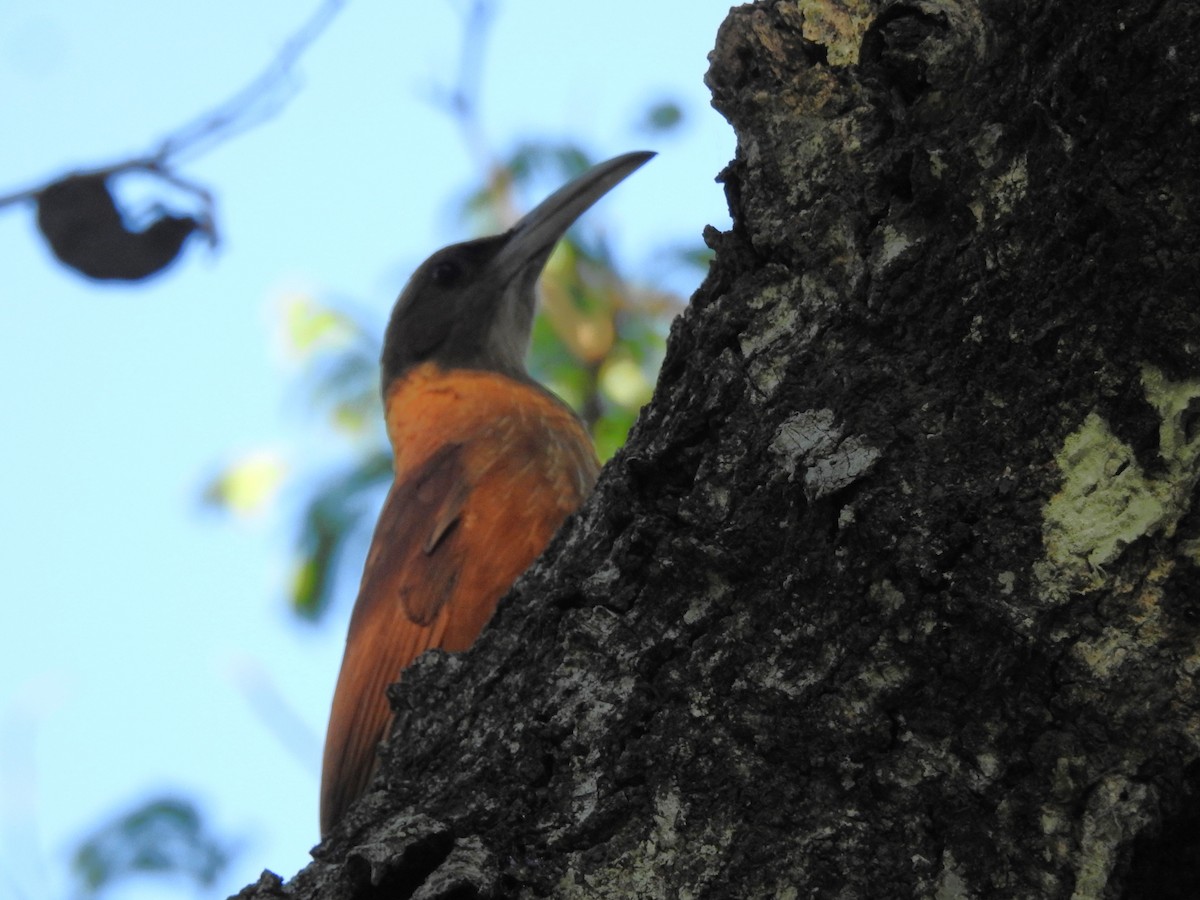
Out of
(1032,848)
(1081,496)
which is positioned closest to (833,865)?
(1032,848)

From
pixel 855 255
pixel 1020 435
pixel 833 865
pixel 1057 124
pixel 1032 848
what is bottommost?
pixel 1032 848

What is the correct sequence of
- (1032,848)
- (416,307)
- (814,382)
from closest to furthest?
(1032,848)
(814,382)
(416,307)

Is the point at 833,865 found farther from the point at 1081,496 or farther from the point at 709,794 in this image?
the point at 1081,496

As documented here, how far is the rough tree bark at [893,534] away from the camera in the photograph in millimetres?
1939

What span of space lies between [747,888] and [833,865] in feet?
0.45

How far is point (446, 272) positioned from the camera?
246 inches

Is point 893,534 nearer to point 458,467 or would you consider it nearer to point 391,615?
point 391,615

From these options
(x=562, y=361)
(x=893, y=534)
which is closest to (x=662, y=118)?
(x=562, y=361)

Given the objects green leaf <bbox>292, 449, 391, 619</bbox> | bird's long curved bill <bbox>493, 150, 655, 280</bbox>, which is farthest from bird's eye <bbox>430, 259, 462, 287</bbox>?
green leaf <bbox>292, 449, 391, 619</bbox>

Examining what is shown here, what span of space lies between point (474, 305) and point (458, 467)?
1.55 metres

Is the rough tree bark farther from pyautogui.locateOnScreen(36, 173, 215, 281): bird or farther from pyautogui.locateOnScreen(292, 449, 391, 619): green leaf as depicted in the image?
pyautogui.locateOnScreen(292, 449, 391, 619): green leaf

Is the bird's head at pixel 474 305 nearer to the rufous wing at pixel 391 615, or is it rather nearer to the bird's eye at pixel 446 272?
the bird's eye at pixel 446 272

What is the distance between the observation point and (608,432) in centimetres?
683

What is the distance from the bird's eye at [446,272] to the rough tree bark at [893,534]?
388cm
